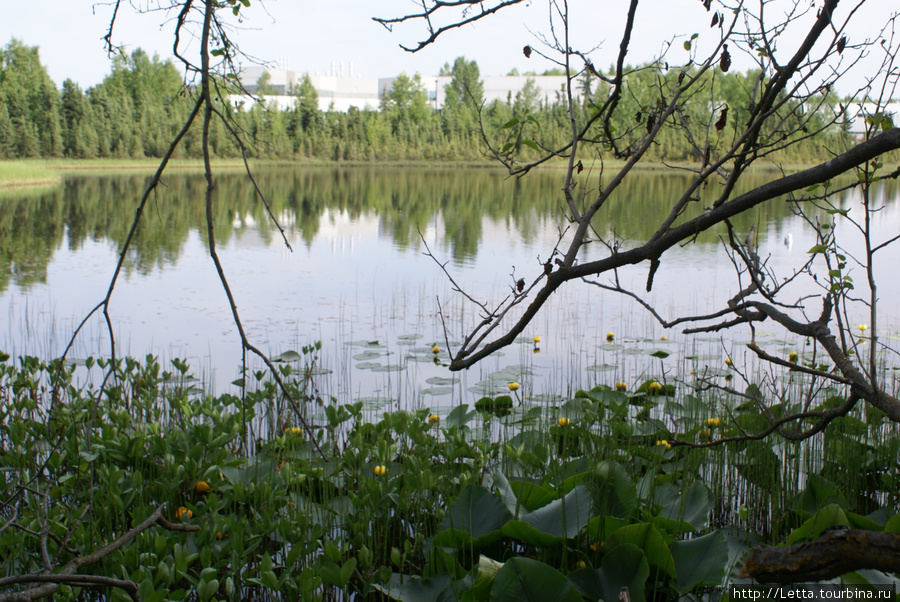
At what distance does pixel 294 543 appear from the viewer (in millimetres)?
2033

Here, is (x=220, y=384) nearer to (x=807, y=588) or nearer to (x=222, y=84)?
(x=222, y=84)

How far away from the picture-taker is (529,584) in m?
1.69

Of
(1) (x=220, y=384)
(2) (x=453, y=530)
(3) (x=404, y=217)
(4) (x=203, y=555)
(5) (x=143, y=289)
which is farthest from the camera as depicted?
(3) (x=404, y=217)

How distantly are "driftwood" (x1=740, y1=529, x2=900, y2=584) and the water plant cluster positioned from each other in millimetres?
933

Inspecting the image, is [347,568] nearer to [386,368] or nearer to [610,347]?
[386,368]

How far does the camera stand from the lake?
538 cm

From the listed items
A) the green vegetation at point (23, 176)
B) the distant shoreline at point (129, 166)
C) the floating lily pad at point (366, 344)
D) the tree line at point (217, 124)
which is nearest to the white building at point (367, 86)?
the tree line at point (217, 124)

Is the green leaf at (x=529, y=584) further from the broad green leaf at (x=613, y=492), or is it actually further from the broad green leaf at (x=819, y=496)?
the broad green leaf at (x=819, y=496)

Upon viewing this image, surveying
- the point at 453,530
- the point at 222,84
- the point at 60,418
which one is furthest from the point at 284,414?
the point at 222,84

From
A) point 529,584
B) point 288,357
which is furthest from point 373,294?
point 529,584

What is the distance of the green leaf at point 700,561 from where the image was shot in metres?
1.89

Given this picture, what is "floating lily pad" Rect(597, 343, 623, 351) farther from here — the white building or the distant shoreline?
the white building

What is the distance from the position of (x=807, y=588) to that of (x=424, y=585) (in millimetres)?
1007

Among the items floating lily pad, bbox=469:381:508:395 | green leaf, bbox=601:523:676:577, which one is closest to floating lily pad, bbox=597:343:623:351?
floating lily pad, bbox=469:381:508:395
